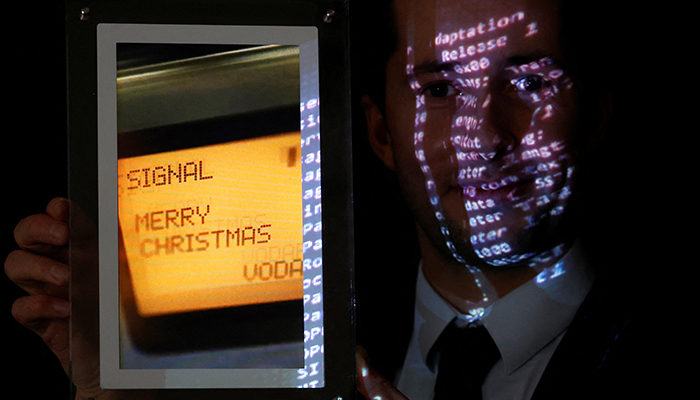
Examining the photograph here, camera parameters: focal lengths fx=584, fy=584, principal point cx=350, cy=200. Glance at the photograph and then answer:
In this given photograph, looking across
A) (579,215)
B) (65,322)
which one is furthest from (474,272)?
(65,322)

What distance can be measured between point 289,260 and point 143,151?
0.33 meters

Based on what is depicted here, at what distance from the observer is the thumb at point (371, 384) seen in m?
1.14

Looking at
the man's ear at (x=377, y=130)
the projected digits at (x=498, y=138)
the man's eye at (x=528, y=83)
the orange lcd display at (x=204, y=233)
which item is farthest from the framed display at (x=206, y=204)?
the man's eye at (x=528, y=83)

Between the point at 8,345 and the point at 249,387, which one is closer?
the point at 249,387

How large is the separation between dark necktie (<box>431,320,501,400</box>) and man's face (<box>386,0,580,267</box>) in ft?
0.46

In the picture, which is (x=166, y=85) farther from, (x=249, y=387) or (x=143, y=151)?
(x=249, y=387)

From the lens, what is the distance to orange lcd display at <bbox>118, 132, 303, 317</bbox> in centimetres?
107

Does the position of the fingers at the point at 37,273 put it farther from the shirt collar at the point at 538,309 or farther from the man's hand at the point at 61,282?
the shirt collar at the point at 538,309

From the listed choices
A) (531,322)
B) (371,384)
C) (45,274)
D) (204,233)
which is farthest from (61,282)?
(531,322)

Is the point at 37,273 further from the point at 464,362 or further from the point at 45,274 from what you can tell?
the point at 464,362

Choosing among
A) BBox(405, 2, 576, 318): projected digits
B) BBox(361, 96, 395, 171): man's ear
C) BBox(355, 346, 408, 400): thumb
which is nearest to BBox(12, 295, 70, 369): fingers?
BBox(355, 346, 408, 400): thumb

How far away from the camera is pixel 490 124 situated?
42.8 inches

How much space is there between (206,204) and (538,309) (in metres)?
0.65

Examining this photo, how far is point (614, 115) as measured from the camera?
3.58 feet
